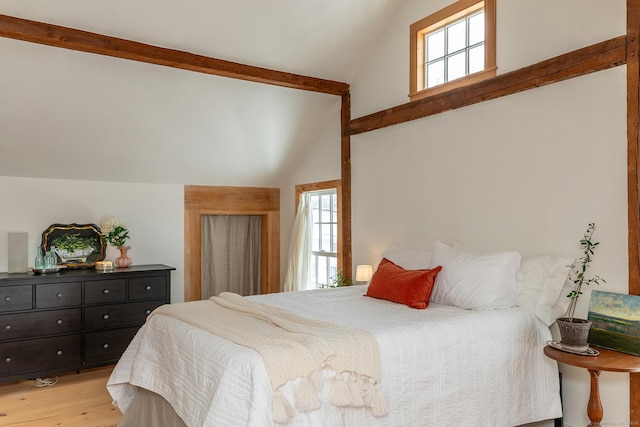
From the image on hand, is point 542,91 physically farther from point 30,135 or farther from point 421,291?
point 30,135

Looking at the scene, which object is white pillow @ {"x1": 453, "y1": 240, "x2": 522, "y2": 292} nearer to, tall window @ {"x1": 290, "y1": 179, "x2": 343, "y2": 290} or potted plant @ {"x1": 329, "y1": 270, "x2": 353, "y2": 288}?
potted plant @ {"x1": 329, "y1": 270, "x2": 353, "y2": 288}

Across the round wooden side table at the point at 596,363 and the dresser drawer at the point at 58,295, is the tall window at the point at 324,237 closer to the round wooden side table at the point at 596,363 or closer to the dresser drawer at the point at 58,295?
the dresser drawer at the point at 58,295

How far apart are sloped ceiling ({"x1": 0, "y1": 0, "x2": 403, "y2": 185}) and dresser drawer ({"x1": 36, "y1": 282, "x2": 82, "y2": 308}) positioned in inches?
43.1

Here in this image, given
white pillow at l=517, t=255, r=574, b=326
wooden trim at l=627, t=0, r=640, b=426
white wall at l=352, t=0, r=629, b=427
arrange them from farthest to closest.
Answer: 1. white pillow at l=517, t=255, r=574, b=326
2. white wall at l=352, t=0, r=629, b=427
3. wooden trim at l=627, t=0, r=640, b=426

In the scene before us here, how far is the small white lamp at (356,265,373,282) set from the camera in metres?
4.23

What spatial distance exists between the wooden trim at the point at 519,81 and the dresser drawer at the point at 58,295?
294cm

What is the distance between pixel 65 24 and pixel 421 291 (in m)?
2.93

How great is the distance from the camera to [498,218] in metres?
3.29

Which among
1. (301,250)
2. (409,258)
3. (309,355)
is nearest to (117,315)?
(301,250)

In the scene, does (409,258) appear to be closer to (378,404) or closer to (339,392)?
(378,404)

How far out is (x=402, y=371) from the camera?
2.28m

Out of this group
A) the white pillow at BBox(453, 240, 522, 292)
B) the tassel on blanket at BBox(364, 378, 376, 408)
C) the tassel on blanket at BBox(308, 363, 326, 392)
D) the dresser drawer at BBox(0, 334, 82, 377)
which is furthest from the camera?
the dresser drawer at BBox(0, 334, 82, 377)

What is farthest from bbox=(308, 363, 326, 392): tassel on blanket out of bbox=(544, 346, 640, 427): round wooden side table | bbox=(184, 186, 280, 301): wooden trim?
bbox=(184, 186, 280, 301): wooden trim

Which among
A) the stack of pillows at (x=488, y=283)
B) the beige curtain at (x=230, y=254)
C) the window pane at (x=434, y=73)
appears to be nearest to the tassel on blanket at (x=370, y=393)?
the stack of pillows at (x=488, y=283)
